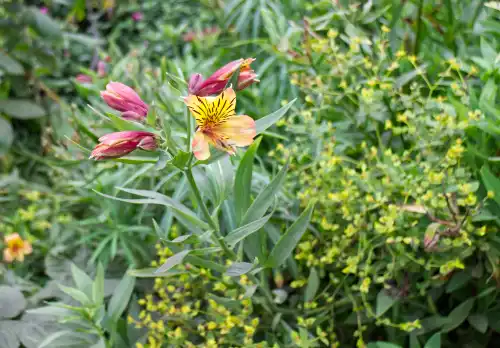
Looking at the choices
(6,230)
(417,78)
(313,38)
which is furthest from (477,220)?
(6,230)

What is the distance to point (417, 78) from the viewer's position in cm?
109

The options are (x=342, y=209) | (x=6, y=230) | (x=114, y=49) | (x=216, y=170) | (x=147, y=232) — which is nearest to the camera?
(x=216, y=170)

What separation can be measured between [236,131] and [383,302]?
0.40 meters

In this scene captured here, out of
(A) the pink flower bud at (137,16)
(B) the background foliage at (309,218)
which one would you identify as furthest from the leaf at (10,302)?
(A) the pink flower bud at (137,16)

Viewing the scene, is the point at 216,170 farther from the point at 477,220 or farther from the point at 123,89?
the point at 477,220

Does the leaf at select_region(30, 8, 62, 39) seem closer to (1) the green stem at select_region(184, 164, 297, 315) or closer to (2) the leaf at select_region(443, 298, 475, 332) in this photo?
(1) the green stem at select_region(184, 164, 297, 315)

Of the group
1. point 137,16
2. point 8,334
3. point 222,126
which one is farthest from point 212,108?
point 137,16

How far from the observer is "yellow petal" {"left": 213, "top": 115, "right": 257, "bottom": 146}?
61 centimetres

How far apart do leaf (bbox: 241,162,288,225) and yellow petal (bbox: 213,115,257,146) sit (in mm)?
112

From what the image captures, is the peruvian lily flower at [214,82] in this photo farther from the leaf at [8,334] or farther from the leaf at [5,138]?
the leaf at [5,138]

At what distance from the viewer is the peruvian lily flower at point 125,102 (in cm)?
64

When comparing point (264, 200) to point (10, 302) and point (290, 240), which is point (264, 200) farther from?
point (10, 302)

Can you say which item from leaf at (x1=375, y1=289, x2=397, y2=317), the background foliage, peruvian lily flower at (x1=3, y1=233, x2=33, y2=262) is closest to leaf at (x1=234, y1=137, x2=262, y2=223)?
the background foliage

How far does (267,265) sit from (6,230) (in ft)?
2.61
